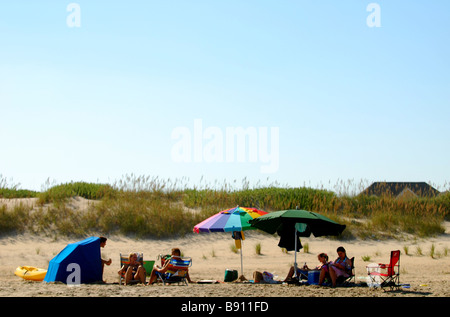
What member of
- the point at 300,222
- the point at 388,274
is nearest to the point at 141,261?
the point at 300,222

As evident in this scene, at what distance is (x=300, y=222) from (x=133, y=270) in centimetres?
397

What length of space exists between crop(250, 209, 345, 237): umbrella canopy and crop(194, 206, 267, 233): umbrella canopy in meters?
0.27

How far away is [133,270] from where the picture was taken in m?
12.2

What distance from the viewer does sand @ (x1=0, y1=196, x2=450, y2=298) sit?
10.6 m

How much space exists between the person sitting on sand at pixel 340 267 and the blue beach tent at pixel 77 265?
542 centimetres

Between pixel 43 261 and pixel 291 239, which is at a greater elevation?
pixel 291 239

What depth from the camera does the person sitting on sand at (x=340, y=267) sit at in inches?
460

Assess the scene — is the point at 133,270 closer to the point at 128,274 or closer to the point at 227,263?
the point at 128,274

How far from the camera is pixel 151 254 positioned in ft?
57.8

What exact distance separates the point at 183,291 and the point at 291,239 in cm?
375

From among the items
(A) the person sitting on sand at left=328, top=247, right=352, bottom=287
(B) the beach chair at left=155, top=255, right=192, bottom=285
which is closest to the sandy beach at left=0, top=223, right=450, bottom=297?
(B) the beach chair at left=155, top=255, right=192, bottom=285
